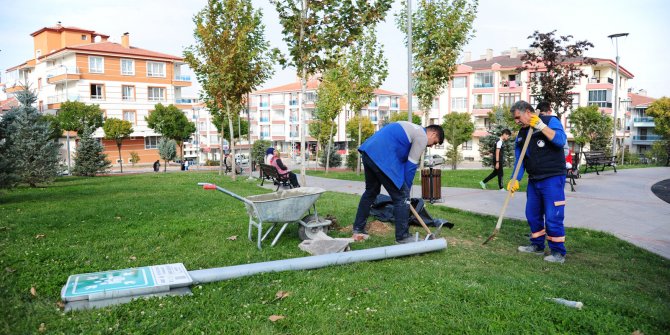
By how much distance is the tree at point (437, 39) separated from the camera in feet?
55.3

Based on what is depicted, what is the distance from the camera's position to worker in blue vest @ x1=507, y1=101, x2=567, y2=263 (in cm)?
566

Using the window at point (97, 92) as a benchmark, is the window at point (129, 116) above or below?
below

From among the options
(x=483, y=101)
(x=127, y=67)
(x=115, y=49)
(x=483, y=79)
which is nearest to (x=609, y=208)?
(x=127, y=67)

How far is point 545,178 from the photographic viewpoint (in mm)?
5770

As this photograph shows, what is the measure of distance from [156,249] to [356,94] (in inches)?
728

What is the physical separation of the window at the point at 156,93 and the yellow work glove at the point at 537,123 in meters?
50.2

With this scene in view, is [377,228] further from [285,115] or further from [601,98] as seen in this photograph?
[285,115]

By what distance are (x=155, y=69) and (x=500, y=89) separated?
42.5 m

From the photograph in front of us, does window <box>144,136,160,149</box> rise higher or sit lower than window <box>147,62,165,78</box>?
lower

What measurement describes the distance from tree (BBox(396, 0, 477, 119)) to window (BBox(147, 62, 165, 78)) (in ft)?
130

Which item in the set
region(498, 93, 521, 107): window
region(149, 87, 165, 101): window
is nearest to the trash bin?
region(149, 87, 165, 101): window

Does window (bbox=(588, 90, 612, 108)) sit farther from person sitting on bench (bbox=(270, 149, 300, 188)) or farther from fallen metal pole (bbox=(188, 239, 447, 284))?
A: fallen metal pole (bbox=(188, 239, 447, 284))

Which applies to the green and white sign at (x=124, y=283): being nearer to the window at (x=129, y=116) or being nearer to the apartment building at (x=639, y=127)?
the window at (x=129, y=116)

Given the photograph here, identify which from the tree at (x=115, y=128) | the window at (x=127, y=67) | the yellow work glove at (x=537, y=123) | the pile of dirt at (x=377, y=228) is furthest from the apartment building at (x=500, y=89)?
the yellow work glove at (x=537, y=123)
